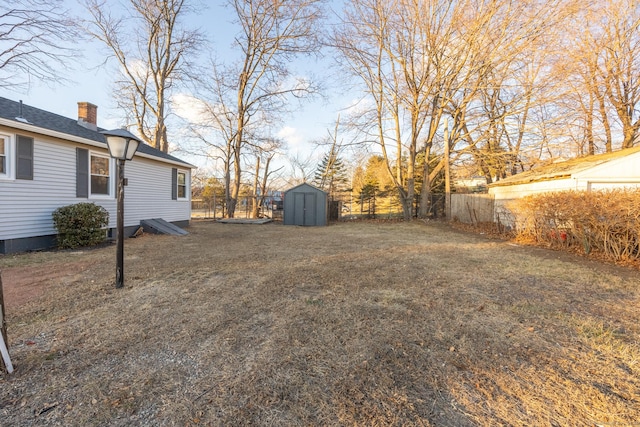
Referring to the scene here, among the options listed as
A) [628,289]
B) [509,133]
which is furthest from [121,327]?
[509,133]

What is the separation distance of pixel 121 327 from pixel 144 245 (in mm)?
5470

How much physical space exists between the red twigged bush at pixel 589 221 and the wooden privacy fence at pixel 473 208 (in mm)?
5810

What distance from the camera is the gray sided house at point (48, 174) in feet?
20.4

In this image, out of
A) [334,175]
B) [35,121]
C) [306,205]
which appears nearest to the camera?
[35,121]

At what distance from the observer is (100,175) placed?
27.5ft

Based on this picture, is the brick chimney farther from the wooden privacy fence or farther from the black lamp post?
the wooden privacy fence

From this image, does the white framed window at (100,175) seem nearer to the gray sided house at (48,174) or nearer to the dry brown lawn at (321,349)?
the gray sided house at (48,174)

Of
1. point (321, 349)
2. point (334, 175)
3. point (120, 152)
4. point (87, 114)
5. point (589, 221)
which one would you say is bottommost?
point (321, 349)

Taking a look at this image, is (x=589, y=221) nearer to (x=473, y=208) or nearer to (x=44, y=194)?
(x=473, y=208)

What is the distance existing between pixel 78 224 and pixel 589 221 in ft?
38.6

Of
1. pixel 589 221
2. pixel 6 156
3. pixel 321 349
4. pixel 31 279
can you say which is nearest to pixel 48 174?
pixel 6 156

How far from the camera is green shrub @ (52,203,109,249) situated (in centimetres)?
684

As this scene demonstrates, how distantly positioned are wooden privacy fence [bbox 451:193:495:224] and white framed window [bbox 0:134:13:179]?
1629 cm

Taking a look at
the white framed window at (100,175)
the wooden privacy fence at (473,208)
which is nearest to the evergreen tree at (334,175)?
the wooden privacy fence at (473,208)
